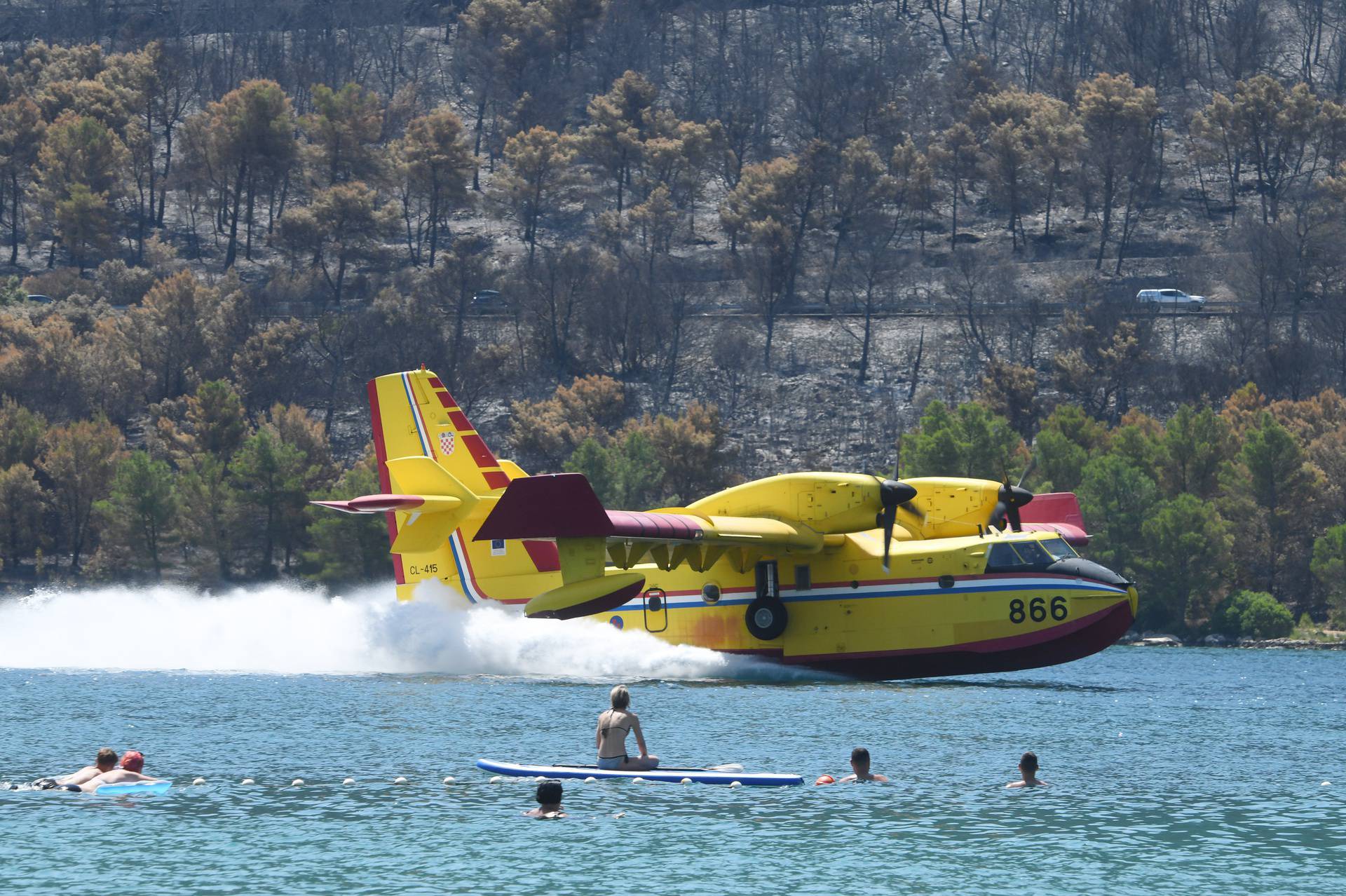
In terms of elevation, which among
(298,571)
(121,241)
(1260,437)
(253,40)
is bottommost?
(298,571)

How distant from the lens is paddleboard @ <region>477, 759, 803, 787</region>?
28797 mm

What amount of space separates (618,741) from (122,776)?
25.1 feet

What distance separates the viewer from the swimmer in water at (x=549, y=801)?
2598cm

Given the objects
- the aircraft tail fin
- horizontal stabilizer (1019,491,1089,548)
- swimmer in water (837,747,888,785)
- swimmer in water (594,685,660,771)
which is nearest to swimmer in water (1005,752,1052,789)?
swimmer in water (837,747,888,785)

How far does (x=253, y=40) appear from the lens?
574 feet

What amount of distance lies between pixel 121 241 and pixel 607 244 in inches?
1486

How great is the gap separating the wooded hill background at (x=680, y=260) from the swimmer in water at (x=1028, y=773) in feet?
172

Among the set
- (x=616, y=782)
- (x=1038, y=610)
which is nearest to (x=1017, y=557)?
(x=1038, y=610)

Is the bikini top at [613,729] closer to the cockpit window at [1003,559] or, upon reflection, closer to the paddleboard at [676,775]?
the paddleboard at [676,775]

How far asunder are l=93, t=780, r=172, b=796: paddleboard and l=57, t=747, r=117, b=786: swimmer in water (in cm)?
28

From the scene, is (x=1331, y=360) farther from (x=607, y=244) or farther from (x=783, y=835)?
(x=783, y=835)

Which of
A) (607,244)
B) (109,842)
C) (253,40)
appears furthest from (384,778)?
(253,40)

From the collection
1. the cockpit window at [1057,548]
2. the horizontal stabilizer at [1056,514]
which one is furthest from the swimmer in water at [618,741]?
the horizontal stabilizer at [1056,514]

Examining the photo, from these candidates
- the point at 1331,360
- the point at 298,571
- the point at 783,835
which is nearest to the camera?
the point at 783,835
